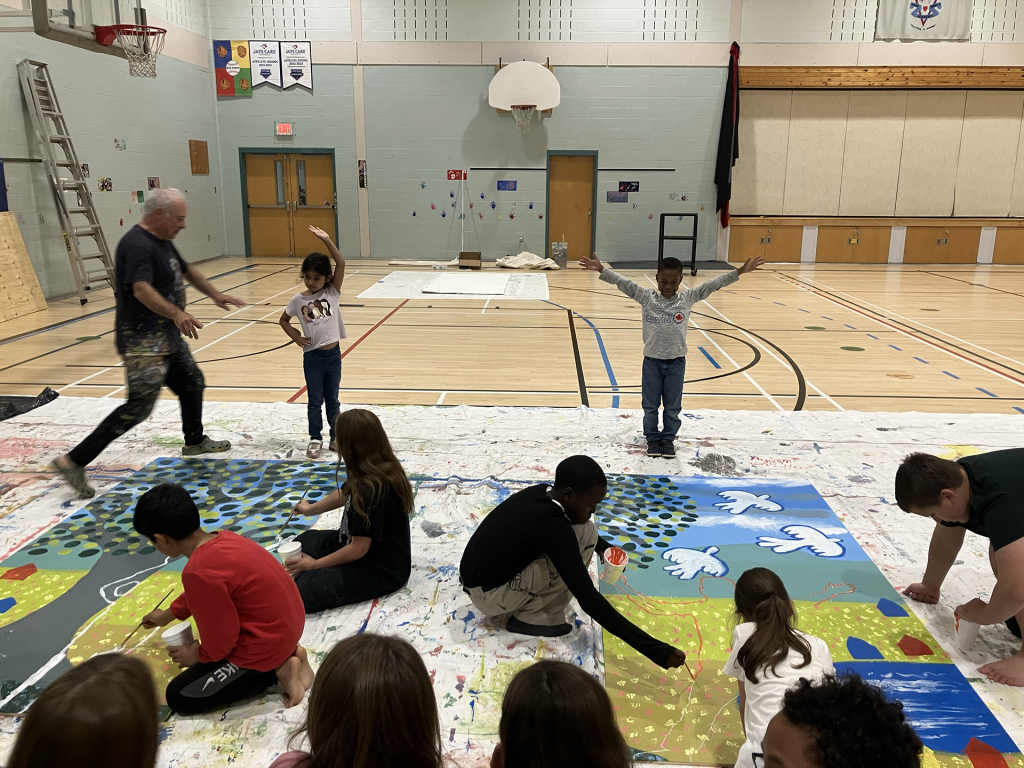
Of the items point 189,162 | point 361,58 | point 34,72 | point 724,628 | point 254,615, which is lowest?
point 724,628

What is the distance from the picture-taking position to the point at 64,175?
11.3m

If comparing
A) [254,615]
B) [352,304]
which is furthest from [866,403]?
[352,304]

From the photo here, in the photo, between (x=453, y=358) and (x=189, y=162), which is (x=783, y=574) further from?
(x=189, y=162)

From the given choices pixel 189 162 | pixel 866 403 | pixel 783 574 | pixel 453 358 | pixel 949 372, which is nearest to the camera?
pixel 783 574

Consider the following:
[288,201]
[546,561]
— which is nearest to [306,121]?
[288,201]

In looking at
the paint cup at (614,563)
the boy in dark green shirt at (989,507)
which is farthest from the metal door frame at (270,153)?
the boy in dark green shirt at (989,507)

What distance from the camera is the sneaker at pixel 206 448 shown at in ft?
15.5

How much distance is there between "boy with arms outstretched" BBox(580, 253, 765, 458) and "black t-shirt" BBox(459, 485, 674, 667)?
203 centimetres

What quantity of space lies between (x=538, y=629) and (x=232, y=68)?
16.2 metres

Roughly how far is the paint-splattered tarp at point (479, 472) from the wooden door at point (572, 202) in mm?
11289

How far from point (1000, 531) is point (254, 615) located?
99.0 inches

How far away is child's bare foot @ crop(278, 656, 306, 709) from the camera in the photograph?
249 centimetres

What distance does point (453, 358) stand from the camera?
7.60 metres

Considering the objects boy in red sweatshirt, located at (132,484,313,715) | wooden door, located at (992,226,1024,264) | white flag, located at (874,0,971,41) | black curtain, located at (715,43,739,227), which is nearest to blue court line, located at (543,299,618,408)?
boy in red sweatshirt, located at (132,484,313,715)
